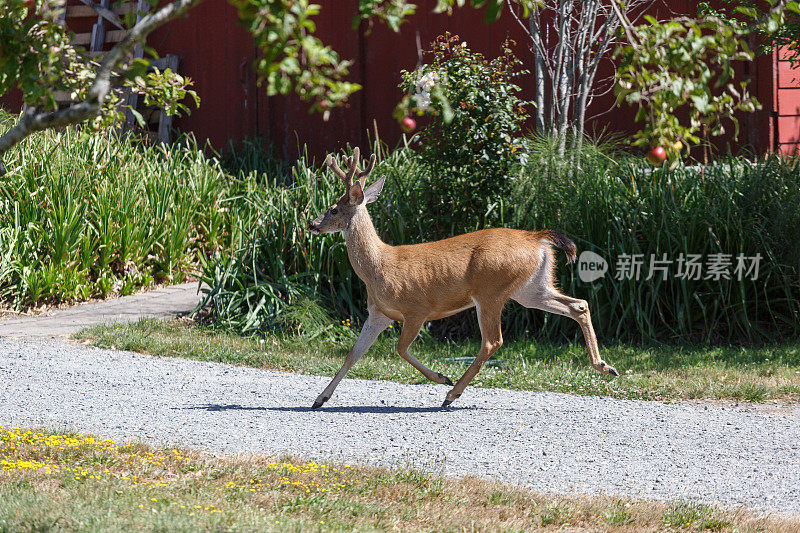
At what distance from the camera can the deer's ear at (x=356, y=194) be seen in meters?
6.63

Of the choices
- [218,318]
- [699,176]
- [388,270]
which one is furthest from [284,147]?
[388,270]

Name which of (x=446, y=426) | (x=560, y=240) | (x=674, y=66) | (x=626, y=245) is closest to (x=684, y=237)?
(x=626, y=245)

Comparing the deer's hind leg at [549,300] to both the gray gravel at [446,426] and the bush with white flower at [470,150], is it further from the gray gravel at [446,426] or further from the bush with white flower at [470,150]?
the bush with white flower at [470,150]

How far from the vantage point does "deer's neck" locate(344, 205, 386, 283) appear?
261 inches

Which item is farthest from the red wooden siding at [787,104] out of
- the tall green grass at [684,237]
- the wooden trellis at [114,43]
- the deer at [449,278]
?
the wooden trellis at [114,43]

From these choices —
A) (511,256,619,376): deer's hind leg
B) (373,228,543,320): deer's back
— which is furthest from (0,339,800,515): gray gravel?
(373,228,543,320): deer's back

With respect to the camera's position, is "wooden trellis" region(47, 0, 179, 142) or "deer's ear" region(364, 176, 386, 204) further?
"wooden trellis" region(47, 0, 179, 142)

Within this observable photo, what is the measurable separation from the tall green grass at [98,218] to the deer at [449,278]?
464 cm

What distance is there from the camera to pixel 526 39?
12797 mm

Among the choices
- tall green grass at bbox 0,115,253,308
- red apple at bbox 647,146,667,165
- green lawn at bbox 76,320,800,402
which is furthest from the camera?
tall green grass at bbox 0,115,253,308

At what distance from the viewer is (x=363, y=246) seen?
6.68 metres

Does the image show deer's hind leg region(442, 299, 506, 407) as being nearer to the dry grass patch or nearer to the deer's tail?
the deer's tail

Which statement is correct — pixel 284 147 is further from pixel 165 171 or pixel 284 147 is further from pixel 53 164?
pixel 53 164

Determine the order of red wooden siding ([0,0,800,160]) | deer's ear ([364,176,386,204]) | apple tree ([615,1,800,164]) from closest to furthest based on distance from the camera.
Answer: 1. apple tree ([615,1,800,164])
2. deer's ear ([364,176,386,204])
3. red wooden siding ([0,0,800,160])
